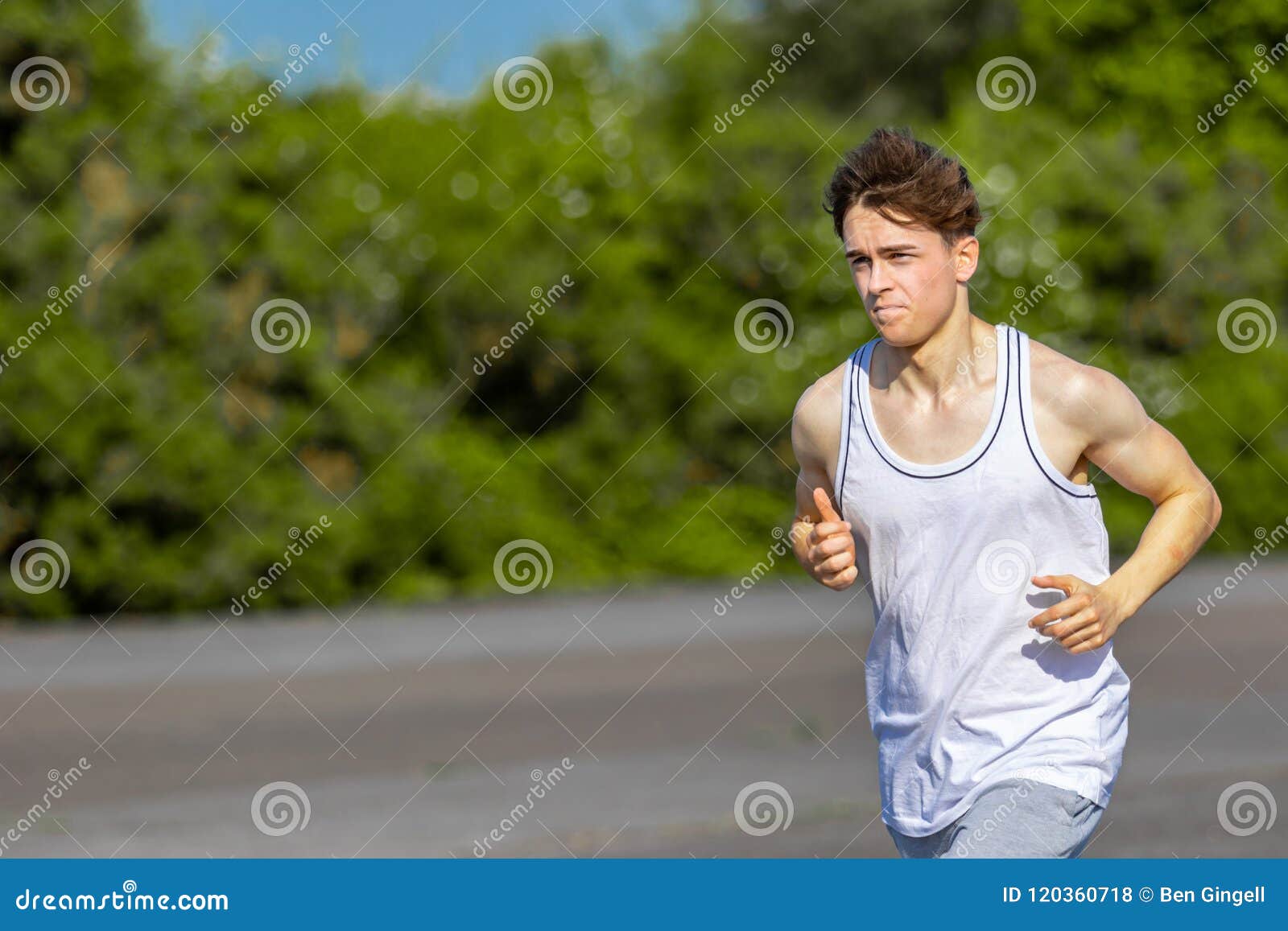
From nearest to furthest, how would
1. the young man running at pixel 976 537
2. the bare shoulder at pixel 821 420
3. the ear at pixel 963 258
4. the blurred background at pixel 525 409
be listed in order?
the young man running at pixel 976 537 → the ear at pixel 963 258 → the bare shoulder at pixel 821 420 → the blurred background at pixel 525 409

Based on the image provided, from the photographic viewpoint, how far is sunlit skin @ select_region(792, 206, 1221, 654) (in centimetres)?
314

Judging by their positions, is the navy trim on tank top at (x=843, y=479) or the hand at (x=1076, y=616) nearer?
the hand at (x=1076, y=616)

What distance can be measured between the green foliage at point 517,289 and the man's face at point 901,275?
1100cm

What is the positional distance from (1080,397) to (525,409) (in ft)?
43.5

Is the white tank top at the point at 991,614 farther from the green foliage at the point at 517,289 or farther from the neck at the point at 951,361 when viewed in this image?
the green foliage at the point at 517,289

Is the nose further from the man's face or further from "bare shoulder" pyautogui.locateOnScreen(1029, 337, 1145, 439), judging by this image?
"bare shoulder" pyautogui.locateOnScreen(1029, 337, 1145, 439)

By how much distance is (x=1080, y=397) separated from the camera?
3.17 metres

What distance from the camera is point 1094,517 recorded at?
3213mm

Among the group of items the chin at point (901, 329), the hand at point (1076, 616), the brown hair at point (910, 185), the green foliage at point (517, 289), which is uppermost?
the green foliage at point (517, 289)

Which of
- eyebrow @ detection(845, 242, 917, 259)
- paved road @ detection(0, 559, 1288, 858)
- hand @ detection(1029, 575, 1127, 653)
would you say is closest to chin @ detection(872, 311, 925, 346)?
eyebrow @ detection(845, 242, 917, 259)

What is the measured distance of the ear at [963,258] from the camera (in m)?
3.27

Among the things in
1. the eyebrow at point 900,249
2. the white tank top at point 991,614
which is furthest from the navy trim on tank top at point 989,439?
the eyebrow at point 900,249

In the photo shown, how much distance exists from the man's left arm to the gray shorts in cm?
28

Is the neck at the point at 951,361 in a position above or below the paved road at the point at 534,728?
above
